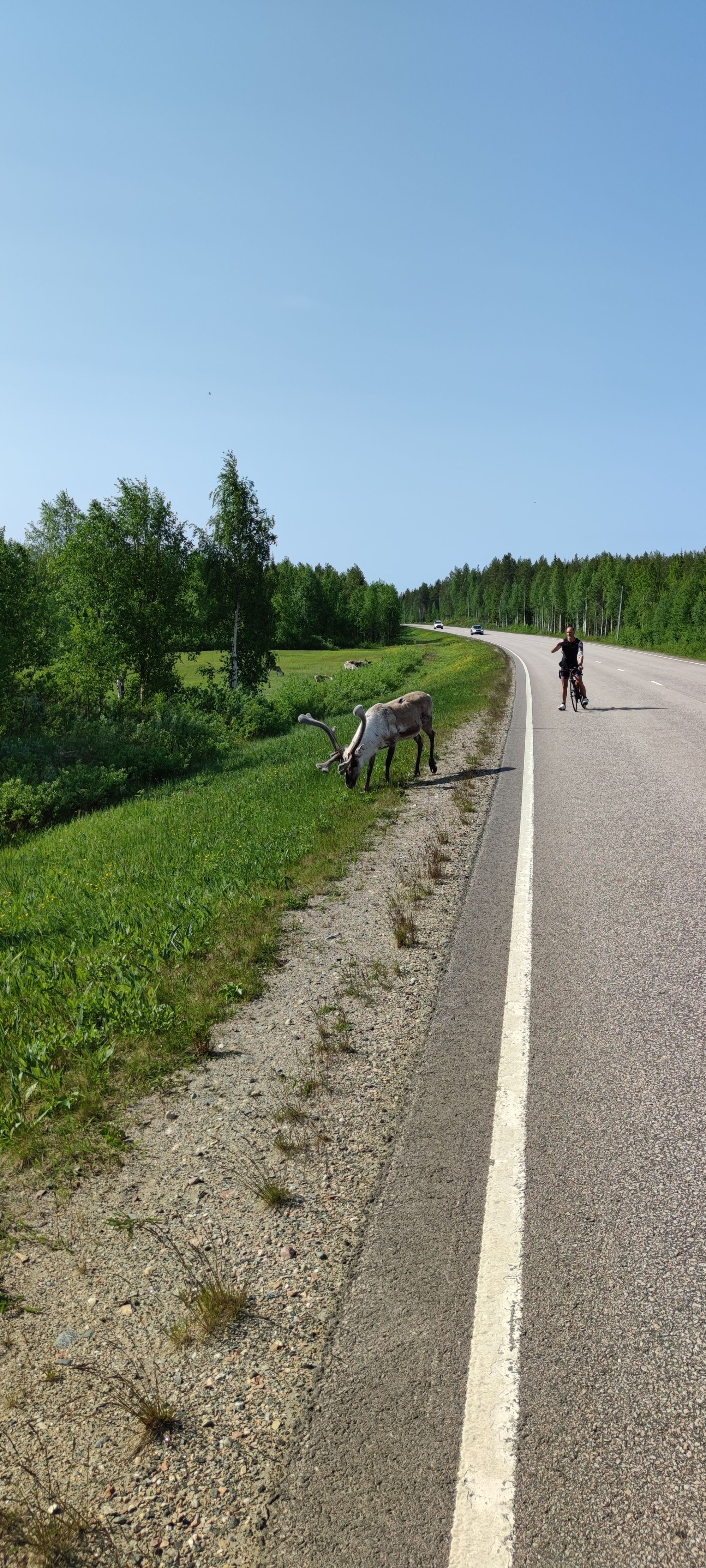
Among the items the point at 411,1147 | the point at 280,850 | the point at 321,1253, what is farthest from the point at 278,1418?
the point at 280,850

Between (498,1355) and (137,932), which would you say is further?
(137,932)

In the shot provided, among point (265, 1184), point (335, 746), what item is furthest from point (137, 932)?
point (335, 746)

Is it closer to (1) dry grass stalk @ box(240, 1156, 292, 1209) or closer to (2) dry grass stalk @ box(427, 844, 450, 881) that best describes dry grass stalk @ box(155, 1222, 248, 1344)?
(1) dry grass stalk @ box(240, 1156, 292, 1209)

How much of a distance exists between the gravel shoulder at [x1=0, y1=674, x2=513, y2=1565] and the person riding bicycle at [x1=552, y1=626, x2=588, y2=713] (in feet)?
52.2

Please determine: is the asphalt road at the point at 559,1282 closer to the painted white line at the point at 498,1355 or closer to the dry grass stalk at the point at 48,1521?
the painted white line at the point at 498,1355

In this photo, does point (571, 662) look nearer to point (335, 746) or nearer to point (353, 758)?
point (335, 746)

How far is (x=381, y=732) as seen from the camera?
1245cm

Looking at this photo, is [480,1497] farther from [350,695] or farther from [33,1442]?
[350,695]

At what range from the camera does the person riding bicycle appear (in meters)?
20.0

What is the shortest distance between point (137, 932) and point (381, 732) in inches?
246

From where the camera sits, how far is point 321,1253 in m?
3.27

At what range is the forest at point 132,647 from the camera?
22.9 metres

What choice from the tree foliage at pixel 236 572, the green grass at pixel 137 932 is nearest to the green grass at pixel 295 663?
the tree foliage at pixel 236 572

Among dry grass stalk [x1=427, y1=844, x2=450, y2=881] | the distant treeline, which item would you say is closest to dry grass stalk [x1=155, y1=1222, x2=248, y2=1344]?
dry grass stalk [x1=427, y1=844, x2=450, y2=881]
